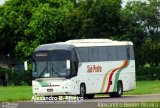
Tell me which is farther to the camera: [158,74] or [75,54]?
[158,74]

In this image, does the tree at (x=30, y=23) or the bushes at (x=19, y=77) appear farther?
the tree at (x=30, y=23)

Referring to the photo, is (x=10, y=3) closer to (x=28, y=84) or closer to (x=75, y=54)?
(x=28, y=84)

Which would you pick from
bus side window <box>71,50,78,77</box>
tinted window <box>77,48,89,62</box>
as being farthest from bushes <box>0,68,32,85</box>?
bus side window <box>71,50,78,77</box>

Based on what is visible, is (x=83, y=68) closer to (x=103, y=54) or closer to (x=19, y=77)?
(x=103, y=54)

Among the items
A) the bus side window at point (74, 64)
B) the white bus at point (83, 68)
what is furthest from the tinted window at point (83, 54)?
the bus side window at point (74, 64)

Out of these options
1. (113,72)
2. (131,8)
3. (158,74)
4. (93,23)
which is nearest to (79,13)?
(93,23)

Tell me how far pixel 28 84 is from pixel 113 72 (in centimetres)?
3530

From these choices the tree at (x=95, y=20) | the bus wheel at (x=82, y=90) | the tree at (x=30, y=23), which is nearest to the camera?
the bus wheel at (x=82, y=90)

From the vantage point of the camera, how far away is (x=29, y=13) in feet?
275

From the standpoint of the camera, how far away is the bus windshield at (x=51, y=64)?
34.4m

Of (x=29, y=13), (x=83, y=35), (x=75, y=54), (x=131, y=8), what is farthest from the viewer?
(x=29, y=13)

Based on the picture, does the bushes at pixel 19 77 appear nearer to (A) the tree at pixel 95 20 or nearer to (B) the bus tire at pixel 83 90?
(A) the tree at pixel 95 20

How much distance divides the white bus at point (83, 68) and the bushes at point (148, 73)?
3431 centimetres

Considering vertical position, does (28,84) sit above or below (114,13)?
below
